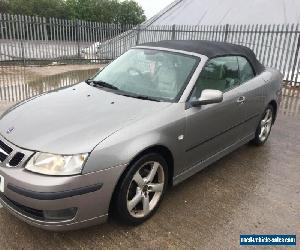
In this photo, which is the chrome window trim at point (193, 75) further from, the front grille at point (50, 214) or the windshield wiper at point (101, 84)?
the front grille at point (50, 214)

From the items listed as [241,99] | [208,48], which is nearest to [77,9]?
[208,48]

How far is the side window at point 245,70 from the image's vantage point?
14.5 feet

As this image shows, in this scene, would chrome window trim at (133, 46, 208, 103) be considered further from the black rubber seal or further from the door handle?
the black rubber seal

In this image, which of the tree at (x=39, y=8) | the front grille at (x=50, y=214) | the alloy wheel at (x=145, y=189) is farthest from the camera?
the tree at (x=39, y=8)

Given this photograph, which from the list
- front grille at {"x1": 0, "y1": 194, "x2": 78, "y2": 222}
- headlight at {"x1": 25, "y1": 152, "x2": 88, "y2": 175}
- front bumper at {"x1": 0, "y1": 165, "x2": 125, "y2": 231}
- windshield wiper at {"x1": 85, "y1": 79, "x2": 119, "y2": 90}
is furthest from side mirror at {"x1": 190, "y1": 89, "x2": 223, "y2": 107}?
front grille at {"x1": 0, "y1": 194, "x2": 78, "y2": 222}

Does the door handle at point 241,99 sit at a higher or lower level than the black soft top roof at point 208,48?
lower

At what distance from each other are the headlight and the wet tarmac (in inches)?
28.6

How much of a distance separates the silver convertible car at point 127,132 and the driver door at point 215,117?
1 centimetres

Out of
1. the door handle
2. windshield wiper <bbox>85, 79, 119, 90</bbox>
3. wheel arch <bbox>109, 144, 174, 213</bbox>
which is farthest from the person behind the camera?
the door handle

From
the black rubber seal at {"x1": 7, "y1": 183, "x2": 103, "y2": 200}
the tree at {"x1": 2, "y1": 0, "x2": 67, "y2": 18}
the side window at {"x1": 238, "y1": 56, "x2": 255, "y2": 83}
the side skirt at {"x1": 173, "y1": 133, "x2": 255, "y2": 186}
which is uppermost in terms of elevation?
the tree at {"x1": 2, "y1": 0, "x2": 67, "y2": 18}

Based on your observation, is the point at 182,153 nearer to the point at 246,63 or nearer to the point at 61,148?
the point at 61,148

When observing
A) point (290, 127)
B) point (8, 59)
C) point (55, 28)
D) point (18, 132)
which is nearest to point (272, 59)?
point (290, 127)

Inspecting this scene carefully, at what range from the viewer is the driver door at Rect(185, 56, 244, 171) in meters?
3.41

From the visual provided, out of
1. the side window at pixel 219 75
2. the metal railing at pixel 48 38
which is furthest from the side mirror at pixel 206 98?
the metal railing at pixel 48 38
